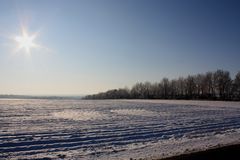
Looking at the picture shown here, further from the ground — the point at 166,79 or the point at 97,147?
the point at 166,79

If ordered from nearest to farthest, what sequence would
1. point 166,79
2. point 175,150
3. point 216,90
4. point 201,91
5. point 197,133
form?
point 175,150, point 197,133, point 216,90, point 201,91, point 166,79

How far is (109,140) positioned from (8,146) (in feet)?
15.4

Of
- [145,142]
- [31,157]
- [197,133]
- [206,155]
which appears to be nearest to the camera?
[206,155]

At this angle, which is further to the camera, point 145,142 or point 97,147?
point 145,142

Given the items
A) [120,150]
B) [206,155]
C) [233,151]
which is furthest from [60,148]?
[233,151]

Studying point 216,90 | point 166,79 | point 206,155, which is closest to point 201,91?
point 216,90

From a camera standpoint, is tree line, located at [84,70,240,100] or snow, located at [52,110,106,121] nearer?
snow, located at [52,110,106,121]

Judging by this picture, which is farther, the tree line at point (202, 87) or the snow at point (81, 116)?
the tree line at point (202, 87)

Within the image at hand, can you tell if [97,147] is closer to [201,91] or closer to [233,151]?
[233,151]

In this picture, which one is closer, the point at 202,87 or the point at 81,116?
the point at 81,116

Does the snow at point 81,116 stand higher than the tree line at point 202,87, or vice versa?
the tree line at point 202,87

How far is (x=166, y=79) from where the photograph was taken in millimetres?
162500

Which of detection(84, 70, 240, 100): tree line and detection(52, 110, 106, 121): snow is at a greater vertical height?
detection(84, 70, 240, 100): tree line

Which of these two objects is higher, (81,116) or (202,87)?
(202,87)
